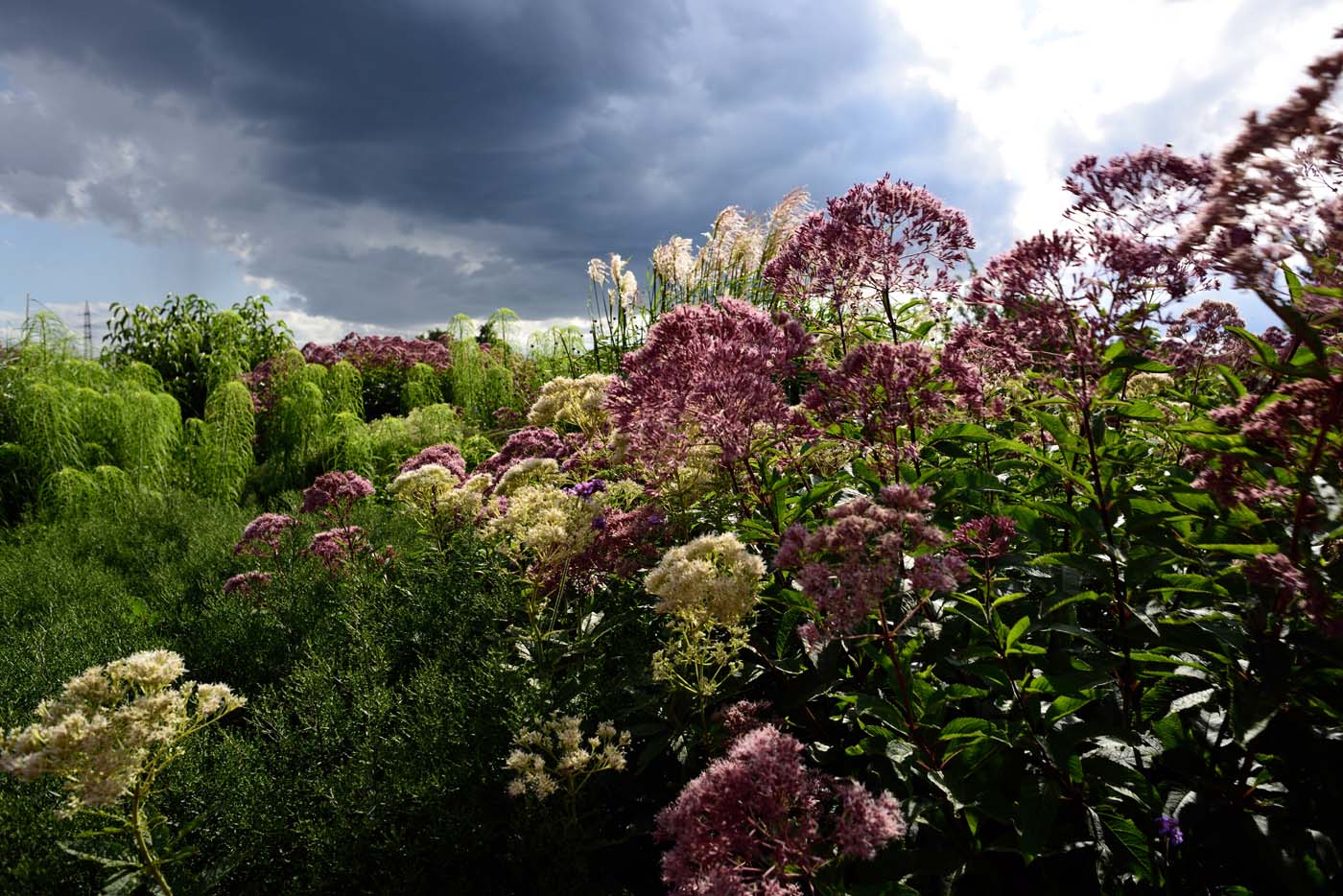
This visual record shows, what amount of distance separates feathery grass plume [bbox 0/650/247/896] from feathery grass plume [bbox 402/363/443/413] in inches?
427

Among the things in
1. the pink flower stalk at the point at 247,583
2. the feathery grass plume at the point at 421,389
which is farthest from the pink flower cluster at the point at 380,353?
the pink flower stalk at the point at 247,583

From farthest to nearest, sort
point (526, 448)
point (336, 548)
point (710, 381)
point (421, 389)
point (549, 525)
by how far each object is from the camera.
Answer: point (421, 389), point (526, 448), point (336, 548), point (549, 525), point (710, 381)

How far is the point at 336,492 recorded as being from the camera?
15.5 feet

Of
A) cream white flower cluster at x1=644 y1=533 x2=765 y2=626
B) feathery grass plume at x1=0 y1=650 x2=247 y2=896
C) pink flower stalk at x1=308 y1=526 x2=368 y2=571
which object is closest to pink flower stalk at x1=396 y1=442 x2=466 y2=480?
pink flower stalk at x1=308 y1=526 x2=368 y2=571

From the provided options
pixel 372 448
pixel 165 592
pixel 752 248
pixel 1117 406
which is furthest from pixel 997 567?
pixel 372 448

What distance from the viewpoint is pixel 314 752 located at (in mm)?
2510

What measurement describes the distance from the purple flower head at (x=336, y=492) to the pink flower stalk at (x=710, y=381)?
260 centimetres

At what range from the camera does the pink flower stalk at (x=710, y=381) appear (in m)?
2.27

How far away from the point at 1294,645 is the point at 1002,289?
1.01 meters

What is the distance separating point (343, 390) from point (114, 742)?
10.2m

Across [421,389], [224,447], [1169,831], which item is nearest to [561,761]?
[1169,831]

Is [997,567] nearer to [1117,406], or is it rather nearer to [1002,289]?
[1117,406]

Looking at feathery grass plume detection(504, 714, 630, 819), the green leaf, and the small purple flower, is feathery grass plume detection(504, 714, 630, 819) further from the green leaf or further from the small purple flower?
the small purple flower

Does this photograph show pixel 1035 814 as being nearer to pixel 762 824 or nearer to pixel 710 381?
pixel 762 824
